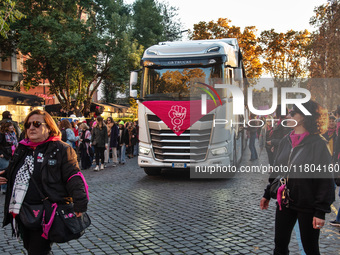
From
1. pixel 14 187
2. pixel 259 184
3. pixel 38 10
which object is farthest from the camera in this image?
pixel 38 10

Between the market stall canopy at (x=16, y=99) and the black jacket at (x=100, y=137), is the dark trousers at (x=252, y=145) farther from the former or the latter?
the market stall canopy at (x=16, y=99)

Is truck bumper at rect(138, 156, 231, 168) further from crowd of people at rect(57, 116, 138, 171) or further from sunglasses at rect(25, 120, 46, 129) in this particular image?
sunglasses at rect(25, 120, 46, 129)

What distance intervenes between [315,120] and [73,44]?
20552 millimetres

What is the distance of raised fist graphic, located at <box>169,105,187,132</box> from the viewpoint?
31.8 ft

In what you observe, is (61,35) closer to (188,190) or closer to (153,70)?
(153,70)

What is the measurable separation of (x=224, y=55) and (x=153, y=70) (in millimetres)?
1846

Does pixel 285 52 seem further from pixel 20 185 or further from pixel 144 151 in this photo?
pixel 20 185

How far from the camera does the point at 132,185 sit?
986 cm

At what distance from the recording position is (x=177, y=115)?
9695 millimetres

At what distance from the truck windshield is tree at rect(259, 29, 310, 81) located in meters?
29.0

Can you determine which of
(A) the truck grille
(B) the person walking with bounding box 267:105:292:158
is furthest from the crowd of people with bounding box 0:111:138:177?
(B) the person walking with bounding box 267:105:292:158

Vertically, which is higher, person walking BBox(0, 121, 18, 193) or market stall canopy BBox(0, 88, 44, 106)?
market stall canopy BBox(0, 88, 44, 106)

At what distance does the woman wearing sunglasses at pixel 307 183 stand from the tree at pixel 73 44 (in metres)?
19.8

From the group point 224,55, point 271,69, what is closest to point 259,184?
point 224,55
